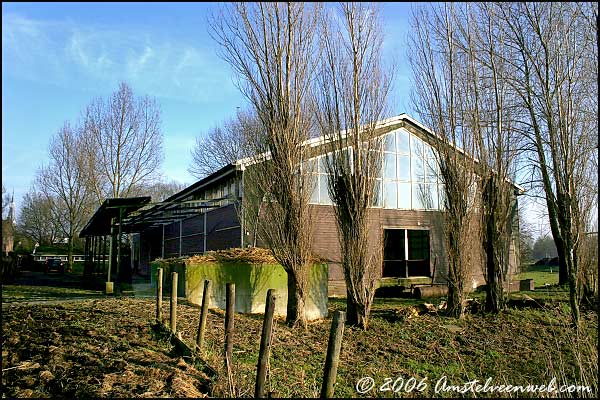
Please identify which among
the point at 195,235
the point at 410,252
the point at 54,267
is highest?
the point at 195,235

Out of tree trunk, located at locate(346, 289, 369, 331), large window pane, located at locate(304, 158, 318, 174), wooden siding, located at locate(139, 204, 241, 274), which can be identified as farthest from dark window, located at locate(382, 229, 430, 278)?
large window pane, located at locate(304, 158, 318, 174)

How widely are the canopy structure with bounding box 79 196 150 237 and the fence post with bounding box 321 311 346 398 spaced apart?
13.2 m

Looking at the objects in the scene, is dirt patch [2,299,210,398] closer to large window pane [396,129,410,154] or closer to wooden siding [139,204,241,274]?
wooden siding [139,204,241,274]

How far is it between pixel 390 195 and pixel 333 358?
17371 mm

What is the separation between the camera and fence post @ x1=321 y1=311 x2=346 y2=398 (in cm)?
474

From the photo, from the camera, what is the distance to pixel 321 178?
65.9 ft

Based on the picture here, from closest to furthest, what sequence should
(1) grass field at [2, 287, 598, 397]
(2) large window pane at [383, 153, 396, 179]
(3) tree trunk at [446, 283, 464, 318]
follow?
(1) grass field at [2, 287, 598, 397], (3) tree trunk at [446, 283, 464, 318], (2) large window pane at [383, 153, 396, 179]

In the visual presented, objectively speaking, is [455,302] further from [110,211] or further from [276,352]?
[110,211]

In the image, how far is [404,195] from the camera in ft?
72.3

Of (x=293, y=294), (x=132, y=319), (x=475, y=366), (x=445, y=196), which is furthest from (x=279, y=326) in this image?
(x=445, y=196)

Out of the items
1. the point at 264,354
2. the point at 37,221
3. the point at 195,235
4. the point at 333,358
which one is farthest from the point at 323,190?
the point at 37,221

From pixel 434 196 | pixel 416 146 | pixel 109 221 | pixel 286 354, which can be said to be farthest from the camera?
pixel 109 221

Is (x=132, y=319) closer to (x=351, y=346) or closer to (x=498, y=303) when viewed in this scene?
(x=351, y=346)

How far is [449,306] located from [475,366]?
4.52m
